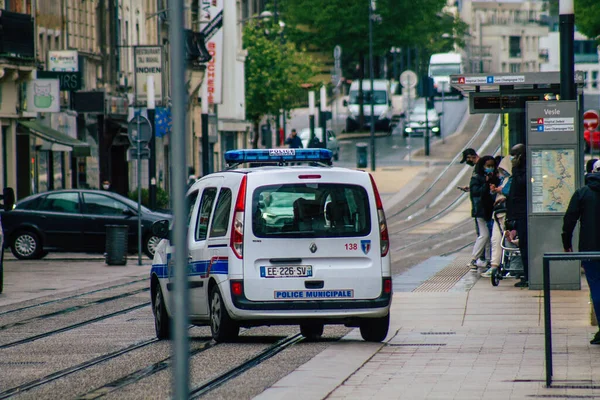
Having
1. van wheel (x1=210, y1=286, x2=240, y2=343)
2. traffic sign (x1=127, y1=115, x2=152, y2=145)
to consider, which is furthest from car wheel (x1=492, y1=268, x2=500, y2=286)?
traffic sign (x1=127, y1=115, x2=152, y2=145)

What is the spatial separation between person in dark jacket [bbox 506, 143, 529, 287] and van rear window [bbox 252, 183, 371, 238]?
6.40 meters

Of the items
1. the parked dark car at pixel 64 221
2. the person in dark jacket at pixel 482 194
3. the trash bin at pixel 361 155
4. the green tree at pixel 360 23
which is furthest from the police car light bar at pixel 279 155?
the green tree at pixel 360 23

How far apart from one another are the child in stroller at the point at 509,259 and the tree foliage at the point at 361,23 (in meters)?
74.1

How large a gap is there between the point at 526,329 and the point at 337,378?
4372 millimetres

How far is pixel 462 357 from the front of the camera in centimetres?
1369

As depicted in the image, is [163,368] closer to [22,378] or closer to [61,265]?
[22,378]

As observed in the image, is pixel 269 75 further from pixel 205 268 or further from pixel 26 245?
pixel 205 268

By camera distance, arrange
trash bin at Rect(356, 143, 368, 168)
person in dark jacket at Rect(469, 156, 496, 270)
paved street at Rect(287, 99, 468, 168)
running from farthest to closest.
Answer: paved street at Rect(287, 99, 468, 168) → trash bin at Rect(356, 143, 368, 168) → person in dark jacket at Rect(469, 156, 496, 270)

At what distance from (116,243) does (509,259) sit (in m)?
11.1

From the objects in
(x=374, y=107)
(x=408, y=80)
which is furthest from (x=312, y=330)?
(x=374, y=107)

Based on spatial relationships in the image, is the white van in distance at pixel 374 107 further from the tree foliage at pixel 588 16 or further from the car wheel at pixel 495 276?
the car wheel at pixel 495 276

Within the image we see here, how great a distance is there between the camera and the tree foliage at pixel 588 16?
185 ft

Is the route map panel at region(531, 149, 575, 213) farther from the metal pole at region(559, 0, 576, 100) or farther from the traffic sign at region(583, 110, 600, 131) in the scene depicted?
the traffic sign at region(583, 110, 600, 131)

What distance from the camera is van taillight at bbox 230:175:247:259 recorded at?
15047mm
